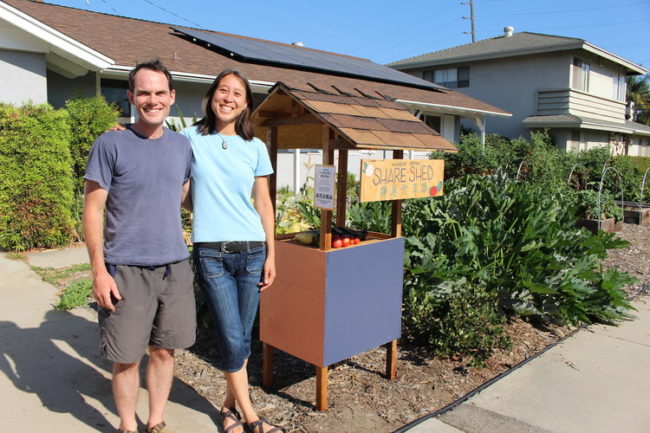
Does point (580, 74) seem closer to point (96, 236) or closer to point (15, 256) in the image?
point (15, 256)

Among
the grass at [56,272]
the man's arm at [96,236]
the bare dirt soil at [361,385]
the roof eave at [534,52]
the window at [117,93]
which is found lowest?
the bare dirt soil at [361,385]

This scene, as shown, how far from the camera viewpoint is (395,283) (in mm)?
3594

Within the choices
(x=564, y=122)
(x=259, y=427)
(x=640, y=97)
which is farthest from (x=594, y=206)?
(x=640, y=97)

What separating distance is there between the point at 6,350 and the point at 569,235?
4.84 metres

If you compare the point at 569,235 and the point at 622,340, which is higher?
the point at 569,235

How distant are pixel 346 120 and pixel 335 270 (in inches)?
34.0

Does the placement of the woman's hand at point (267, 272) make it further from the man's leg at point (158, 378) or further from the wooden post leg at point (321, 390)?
the wooden post leg at point (321, 390)

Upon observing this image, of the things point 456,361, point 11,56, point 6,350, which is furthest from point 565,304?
point 11,56

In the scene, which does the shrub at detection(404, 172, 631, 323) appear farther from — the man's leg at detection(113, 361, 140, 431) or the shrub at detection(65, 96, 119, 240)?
the shrub at detection(65, 96, 119, 240)

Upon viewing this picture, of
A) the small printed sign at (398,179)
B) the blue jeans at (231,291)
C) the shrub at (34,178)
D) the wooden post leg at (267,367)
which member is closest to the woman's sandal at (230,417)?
the blue jeans at (231,291)

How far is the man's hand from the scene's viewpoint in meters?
2.43

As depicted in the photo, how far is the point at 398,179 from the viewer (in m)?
3.34

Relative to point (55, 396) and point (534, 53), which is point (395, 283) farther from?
point (534, 53)

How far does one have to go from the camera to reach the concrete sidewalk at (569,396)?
3.14 meters
